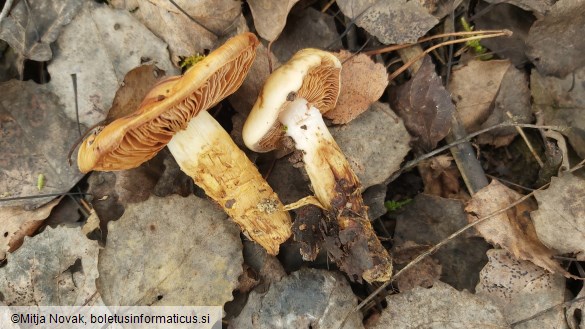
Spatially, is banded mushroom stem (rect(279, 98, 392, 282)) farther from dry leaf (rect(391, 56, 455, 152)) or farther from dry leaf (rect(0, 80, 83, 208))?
dry leaf (rect(0, 80, 83, 208))

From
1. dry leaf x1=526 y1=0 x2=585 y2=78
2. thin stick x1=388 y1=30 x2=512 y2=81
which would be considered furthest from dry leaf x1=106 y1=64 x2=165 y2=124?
dry leaf x1=526 y1=0 x2=585 y2=78

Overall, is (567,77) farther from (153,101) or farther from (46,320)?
(46,320)

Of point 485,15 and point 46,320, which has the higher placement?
point 485,15

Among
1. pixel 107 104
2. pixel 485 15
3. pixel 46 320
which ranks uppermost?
pixel 485 15

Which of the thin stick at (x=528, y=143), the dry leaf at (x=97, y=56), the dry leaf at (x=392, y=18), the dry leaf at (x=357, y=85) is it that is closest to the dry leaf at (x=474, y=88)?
the thin stick at (x=528, y=143)

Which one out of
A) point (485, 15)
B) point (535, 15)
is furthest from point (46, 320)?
point (535, 15)

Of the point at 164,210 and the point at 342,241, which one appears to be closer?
the point at 342,241

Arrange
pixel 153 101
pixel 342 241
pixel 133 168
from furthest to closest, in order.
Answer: pixel 133 168
pixel 342 241
pixel 153 101
